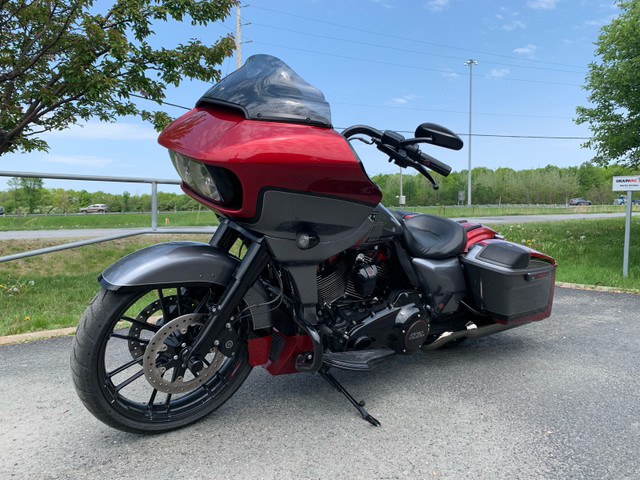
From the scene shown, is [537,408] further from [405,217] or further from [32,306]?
[32,306]

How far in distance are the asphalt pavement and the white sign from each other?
397 centimetres

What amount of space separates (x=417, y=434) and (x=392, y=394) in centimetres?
44

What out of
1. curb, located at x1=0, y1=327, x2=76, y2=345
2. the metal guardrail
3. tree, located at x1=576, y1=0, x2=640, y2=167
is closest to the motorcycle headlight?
curb, located at x1=0, y1=327, x2=76, y2=345

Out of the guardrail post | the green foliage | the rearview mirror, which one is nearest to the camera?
the rearview mirror

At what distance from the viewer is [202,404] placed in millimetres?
2215

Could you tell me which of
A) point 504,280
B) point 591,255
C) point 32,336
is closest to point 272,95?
point 504,280

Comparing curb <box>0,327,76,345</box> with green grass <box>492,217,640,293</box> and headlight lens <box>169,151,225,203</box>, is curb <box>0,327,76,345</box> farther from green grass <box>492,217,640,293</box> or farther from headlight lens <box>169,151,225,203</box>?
green grass <box>492,217,640,293</box>

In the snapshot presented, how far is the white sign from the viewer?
6.18 meters

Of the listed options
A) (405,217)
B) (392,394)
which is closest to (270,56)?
(405,217)

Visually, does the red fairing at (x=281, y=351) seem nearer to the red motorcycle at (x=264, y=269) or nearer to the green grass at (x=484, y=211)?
the red motorcycle at (x=264, y=269)

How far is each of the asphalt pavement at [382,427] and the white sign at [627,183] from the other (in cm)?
397

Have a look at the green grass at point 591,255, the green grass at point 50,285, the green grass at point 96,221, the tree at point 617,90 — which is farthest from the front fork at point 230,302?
the tree at point 617,90

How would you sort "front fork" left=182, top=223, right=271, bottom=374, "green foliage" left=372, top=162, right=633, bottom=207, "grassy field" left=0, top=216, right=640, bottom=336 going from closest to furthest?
"front fork" left=182, top=223, right=271, bottom=374 < "grassy field" left=0, top=216, right=640, bottom=336 < "green foliage" left=372, top=162, right=633, bottom=207

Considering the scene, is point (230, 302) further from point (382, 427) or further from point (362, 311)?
point (382, 427)
